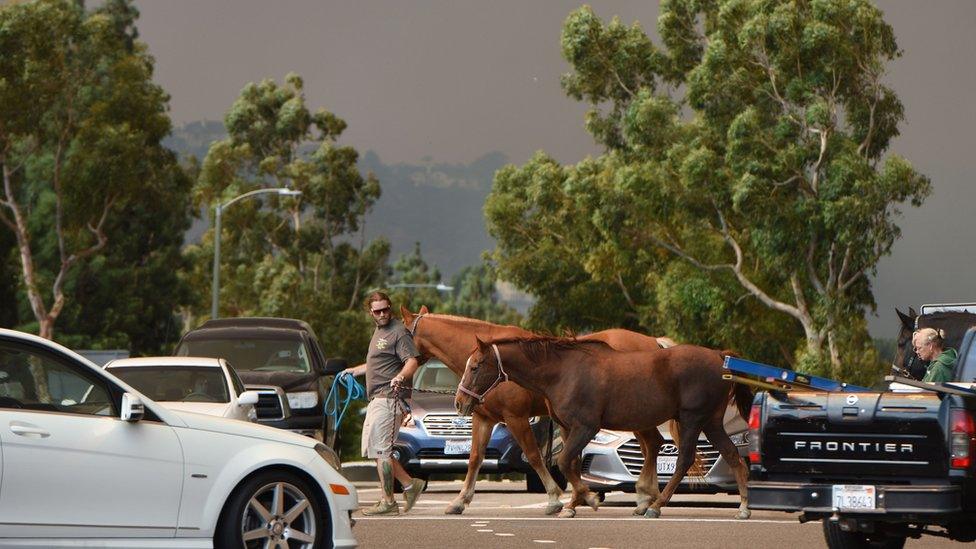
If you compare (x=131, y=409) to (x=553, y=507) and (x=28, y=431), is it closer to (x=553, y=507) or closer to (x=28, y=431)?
(x=28, y=431)

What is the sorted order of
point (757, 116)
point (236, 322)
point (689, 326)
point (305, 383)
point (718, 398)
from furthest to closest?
point (689, 326), point (757, 116), point (236, 322), point (305, 383), point (718, 398)

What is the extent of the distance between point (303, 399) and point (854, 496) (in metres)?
13.2

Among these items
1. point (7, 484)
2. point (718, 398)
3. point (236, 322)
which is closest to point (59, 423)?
point (7, 484)

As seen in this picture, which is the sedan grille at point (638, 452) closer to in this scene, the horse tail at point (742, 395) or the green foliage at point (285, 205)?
the horse tail at point (742, 395)

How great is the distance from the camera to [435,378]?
2536 centimetres

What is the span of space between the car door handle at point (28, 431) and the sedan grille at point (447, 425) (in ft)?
42.3

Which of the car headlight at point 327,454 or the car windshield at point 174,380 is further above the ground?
the car windshield at point 174,380

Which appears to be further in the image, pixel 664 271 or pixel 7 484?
pixel 664 271

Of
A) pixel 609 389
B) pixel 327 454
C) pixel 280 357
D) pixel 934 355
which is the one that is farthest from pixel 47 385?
pixel 280 357

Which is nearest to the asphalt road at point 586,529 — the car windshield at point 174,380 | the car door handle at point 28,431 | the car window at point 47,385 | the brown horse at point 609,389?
the brown horse at point 609,389

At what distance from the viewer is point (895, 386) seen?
13.5 m

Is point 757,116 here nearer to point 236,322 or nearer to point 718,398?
point 236,322

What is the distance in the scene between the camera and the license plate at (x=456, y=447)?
23141mm

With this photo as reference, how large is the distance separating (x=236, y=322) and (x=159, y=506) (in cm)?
1571
